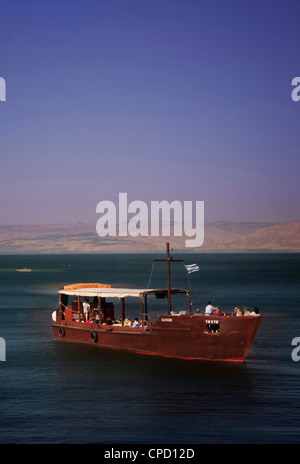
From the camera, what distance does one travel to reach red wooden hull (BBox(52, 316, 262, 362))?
105 feet

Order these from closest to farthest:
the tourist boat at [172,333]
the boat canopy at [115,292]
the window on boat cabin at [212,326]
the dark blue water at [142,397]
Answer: the dark blue water at [142,397] → the tourist boat at [172,333] → the window on boat cabin at [212,326] → the boat canopy at [115,292]

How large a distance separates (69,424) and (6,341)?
73.9ft

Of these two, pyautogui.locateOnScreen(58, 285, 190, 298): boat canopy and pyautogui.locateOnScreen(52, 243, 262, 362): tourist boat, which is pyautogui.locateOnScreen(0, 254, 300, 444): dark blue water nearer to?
pyautogui.locateOnScreen(52, 243, 262, 362): tourist boat

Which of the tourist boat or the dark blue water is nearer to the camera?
the dark blue water

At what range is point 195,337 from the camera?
3344 cm

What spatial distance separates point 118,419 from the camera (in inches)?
957

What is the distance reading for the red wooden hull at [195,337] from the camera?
3214cm
